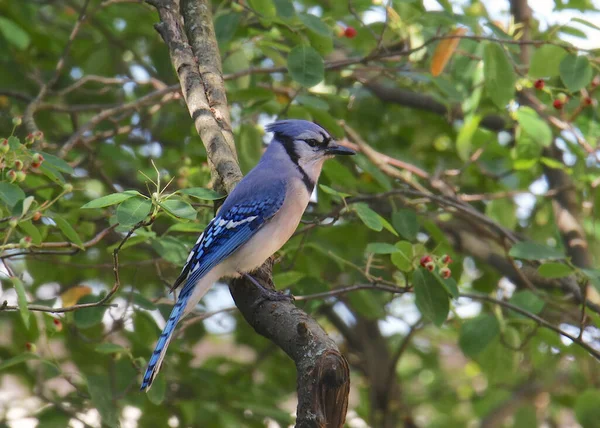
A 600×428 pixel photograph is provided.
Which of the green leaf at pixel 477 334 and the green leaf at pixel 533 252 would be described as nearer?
the green leaf at pixel 533 252

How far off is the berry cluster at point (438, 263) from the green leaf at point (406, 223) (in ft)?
1.09

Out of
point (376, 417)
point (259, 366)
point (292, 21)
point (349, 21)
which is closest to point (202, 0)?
point (292, 21)

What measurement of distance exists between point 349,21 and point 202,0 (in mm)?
1096

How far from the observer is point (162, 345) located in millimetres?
2428

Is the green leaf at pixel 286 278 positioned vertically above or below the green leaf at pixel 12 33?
below

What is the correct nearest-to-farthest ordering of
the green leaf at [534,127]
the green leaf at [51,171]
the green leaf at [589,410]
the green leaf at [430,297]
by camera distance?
the green leaf at [51,171] < the green leaf at [430,297] < the green leaf at [534,127] < the green leaf at [589,410]

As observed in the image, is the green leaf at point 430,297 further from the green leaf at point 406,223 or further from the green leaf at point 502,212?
the green leaf at point 502,212

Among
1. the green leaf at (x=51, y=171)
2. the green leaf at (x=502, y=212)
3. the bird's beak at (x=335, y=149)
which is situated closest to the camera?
the green leaf at (x=51, y=171)

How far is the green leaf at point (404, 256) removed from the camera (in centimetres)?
254

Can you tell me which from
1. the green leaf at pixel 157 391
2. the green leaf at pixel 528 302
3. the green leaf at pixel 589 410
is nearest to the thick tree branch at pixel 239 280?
the green leaf at pixel 157 391

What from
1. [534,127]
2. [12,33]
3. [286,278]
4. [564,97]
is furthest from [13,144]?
[564,97]

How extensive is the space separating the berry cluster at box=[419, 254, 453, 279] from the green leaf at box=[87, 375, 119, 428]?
1.14m

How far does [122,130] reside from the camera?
138 inches

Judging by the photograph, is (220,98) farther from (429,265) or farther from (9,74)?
(9,74)
